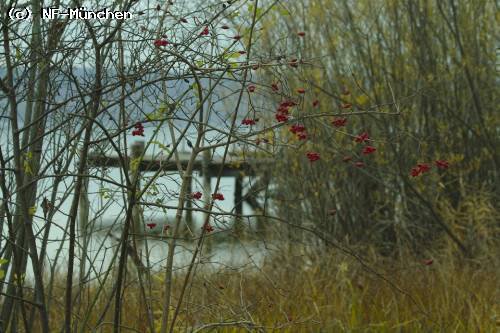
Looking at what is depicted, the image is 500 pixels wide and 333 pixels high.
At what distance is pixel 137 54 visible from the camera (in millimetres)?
3016

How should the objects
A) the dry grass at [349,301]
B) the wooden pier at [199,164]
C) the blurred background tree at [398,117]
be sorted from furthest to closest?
the blurred background tree at [398,117] < the dry grass at [349,301] < the wooden pier at [199,164]

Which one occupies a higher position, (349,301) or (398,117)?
(398,117)

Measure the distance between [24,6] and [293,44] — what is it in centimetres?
388

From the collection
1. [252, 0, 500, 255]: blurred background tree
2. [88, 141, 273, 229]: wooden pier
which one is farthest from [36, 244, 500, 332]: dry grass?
[252, 0, 500, 255]: blurred background tree

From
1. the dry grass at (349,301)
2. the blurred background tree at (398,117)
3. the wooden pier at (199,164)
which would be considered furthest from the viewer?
the blurred background tree at (398,117)

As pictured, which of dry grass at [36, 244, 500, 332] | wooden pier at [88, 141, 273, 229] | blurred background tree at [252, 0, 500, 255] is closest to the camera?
wooden pier at [88, 141, 273, 229]

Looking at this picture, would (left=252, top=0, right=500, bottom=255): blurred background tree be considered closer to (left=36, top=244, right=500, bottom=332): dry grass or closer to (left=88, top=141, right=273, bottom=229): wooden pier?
(left=88, top=141, right=273, bottom=229): wooden pier

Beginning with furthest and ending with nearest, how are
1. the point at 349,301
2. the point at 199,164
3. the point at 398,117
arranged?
1. the point at 199,164
2. the point at 398,117
3. the point at 349,301

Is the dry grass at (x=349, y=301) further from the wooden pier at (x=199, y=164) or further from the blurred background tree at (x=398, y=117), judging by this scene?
the blurred background tree at (x=398, y=117)

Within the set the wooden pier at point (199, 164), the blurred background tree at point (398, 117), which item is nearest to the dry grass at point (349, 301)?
the wooden pier at point (199, 164)

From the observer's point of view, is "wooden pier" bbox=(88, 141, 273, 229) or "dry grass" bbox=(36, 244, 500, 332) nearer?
"wooden pier" bbox=(88, 141, 273, 229)

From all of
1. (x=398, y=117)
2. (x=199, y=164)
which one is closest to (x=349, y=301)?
(x=398, y=117)

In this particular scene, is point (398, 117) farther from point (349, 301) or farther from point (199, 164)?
point (349, 301)

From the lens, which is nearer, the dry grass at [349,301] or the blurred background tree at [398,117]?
the dry grass at [349,301]
